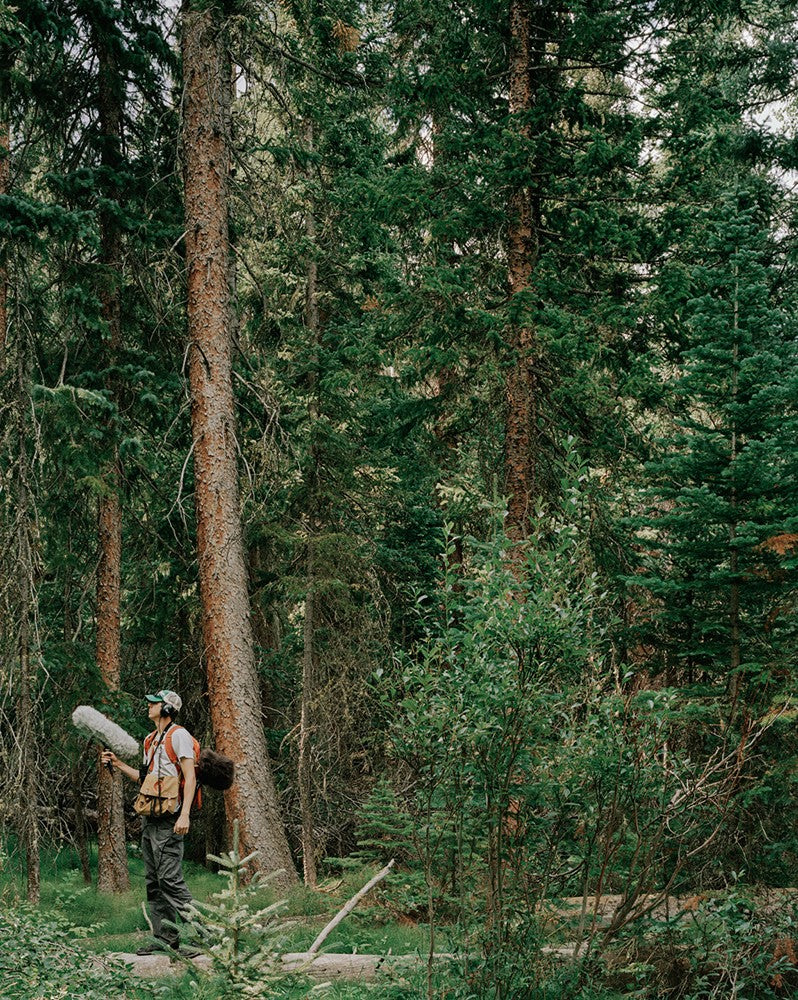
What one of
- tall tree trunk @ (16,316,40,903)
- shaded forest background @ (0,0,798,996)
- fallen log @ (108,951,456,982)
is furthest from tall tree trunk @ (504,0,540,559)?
tall tree trunk @ (16,316,40,903)

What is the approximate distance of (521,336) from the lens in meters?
10.8

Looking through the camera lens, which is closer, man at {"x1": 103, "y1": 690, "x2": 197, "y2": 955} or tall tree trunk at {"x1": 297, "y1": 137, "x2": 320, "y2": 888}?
man at {"x1": 103, "y1": 690, "x2": 197, "y2": 955}

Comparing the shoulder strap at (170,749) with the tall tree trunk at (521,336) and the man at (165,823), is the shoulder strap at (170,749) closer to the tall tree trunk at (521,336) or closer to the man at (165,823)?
the man at (165,823)

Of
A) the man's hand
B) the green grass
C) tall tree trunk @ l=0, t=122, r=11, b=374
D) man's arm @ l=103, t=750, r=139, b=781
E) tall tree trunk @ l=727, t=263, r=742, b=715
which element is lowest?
the green grass

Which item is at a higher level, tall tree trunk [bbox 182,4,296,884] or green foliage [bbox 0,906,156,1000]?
tall tree trunk [bbox 182,4,296,884]

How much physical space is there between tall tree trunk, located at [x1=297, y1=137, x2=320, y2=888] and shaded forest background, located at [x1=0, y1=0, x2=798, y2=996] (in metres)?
0.06

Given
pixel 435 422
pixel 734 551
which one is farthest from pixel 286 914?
pixel 435 422

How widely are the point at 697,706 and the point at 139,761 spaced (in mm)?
4613

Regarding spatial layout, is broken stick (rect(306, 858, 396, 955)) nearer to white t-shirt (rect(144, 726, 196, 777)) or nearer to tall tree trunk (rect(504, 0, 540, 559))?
white t-shirt (rect(144, 726, 196, 777))

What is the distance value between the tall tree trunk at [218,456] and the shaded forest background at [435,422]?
0.07m

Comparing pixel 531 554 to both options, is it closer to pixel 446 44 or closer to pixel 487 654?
pixel 487 654

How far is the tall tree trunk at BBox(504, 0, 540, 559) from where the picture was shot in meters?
10.6

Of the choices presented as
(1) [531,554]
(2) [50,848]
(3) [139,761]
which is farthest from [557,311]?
(2) [50,848]

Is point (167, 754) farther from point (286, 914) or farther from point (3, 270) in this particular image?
point (3, 270)
